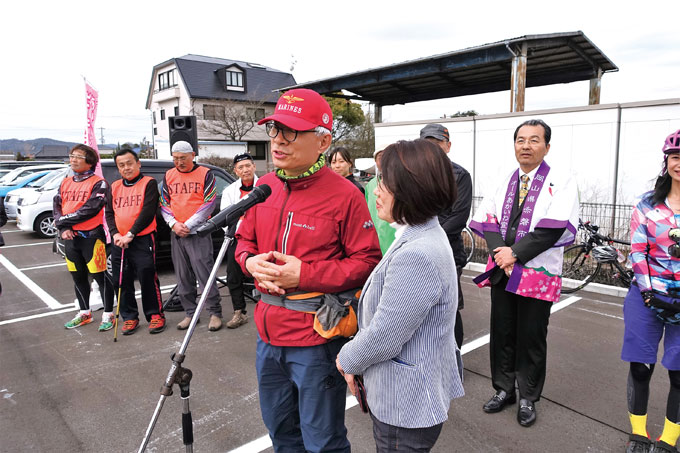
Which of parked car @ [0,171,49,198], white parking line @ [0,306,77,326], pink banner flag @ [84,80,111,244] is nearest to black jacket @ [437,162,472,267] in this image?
pink banner flag @ [84,80,111,244]

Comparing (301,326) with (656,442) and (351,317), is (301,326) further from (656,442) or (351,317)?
(656,442)

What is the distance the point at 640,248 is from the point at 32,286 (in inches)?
313

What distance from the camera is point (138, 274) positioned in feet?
15.8

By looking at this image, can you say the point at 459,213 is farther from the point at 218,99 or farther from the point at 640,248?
the point at 218,99

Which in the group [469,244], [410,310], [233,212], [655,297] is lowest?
[469,244]

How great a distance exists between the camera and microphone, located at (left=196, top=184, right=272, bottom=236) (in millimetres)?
1848

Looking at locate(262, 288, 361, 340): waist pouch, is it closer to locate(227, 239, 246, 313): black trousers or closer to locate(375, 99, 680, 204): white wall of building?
locate(227, 239, 246, 313): black trousers

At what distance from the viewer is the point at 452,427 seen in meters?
2.96

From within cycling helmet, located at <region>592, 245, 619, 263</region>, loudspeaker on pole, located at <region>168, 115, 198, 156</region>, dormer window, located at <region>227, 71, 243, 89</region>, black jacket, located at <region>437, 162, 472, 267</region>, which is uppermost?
dormer window, located at <region>227, 71, 243, 89</region>

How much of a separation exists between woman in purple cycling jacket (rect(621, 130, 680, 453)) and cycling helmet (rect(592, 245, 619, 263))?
10.8 feet

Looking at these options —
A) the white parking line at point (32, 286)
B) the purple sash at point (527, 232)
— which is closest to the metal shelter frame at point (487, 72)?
the purple sash at point (527, 232)

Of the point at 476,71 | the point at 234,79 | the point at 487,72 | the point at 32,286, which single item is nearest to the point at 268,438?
the point at 32,286

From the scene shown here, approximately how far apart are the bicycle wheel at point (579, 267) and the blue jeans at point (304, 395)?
535cm

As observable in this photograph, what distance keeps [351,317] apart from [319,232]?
0.39 metres
